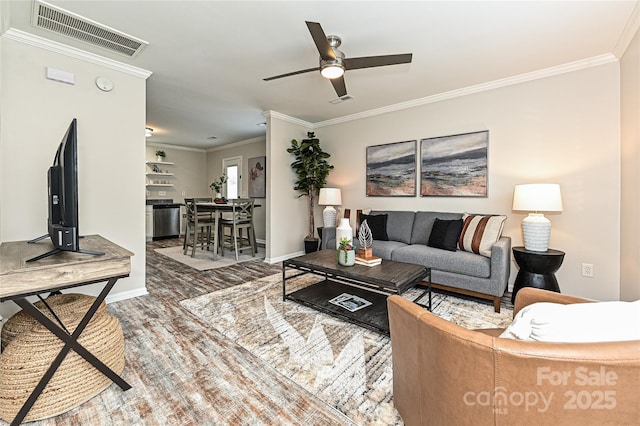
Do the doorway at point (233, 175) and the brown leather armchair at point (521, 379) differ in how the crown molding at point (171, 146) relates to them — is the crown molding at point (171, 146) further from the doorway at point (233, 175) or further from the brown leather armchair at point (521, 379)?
the brown leather armchair at point (521, 379)

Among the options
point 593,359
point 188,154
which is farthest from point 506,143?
point 188,154

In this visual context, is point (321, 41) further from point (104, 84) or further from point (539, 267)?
point (539, 267)

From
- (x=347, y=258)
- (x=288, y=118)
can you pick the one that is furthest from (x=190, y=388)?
(x=288, y=118)

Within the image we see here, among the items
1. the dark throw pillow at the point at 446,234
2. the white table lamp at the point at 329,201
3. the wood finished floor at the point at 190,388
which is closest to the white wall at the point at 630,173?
the dark throw pillow at the point at 446,234

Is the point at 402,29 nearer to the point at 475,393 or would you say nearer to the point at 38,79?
the point at 475,393

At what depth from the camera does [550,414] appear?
78 centimetres

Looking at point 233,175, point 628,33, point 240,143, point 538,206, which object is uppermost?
point 240,143

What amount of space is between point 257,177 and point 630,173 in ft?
19.5

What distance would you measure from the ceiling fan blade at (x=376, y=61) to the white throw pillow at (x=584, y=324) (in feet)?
6.40

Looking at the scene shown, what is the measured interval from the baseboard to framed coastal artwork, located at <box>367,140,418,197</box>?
3289mm

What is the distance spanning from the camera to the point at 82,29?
2.31m

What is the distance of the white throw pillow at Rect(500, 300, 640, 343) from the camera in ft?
2.63

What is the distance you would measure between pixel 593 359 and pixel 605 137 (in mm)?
3118

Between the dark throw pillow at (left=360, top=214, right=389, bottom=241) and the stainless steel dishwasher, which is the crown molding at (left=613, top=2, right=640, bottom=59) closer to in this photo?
the dark throw pillow at (left=360, top=214, right=389, bottom=241)
